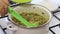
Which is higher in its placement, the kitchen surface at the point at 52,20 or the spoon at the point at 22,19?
the spoon at the point at 22,19

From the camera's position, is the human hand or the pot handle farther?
the human hand

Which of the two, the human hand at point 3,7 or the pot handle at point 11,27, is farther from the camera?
the human hand at point 3,7

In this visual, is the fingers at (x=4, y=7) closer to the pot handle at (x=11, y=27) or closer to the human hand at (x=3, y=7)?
the human hand at (x=3, y=7)

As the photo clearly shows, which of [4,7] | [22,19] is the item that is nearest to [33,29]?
[22,19]

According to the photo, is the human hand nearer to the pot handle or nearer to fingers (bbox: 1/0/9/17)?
fingers (bbox: 1/0/9/17)

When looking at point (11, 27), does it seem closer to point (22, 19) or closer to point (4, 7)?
point (22, 19)

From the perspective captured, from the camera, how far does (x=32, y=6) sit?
0.57 meters

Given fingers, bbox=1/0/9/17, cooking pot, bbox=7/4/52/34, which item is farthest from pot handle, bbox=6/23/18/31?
fingers, bbox=1/0/9/17

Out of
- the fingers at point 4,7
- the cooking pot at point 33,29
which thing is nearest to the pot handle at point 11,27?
the cooking pot at point 33,29

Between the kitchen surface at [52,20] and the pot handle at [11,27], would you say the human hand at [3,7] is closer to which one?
the kitchen surface at [52,20]

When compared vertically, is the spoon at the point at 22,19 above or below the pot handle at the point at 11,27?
above

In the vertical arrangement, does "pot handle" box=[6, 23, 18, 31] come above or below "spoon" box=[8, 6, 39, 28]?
below

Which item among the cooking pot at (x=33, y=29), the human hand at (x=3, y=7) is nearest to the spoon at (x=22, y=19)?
the cooking pot at (x=33, y=29)

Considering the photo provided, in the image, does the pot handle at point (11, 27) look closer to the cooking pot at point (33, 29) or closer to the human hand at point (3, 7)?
the cooking pot at point (33, 29)
